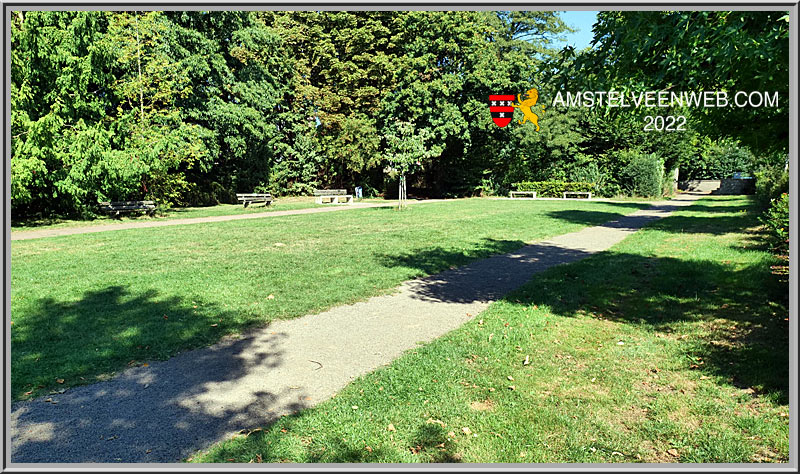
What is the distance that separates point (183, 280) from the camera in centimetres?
744

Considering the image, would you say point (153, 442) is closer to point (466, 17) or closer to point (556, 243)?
point (556, 243)

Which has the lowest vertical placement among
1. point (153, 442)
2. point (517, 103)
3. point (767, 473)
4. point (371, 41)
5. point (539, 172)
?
point (153, 442)

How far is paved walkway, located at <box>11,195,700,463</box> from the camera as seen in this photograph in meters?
3.00

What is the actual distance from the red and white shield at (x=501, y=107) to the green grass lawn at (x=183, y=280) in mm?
17058

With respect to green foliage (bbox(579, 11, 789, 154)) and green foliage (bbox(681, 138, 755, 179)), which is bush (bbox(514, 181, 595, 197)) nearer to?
green foliage (bbox(681, 138, 755, 179))

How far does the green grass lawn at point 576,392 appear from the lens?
291cm

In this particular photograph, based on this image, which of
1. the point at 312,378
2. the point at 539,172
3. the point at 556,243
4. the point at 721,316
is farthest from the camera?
A: the point at 539,172

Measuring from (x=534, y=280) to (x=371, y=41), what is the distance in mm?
29364

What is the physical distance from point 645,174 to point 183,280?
29.8 metres

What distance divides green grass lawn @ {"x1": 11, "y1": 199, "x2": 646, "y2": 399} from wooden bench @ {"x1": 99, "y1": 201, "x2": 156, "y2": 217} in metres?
5.14

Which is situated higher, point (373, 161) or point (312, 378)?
point (373, 161)

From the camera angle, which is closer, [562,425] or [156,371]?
[562,425]

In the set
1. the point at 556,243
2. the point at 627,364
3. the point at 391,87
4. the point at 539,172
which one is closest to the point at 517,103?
the point at 539,172

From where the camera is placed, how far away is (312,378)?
3994 millimetres
